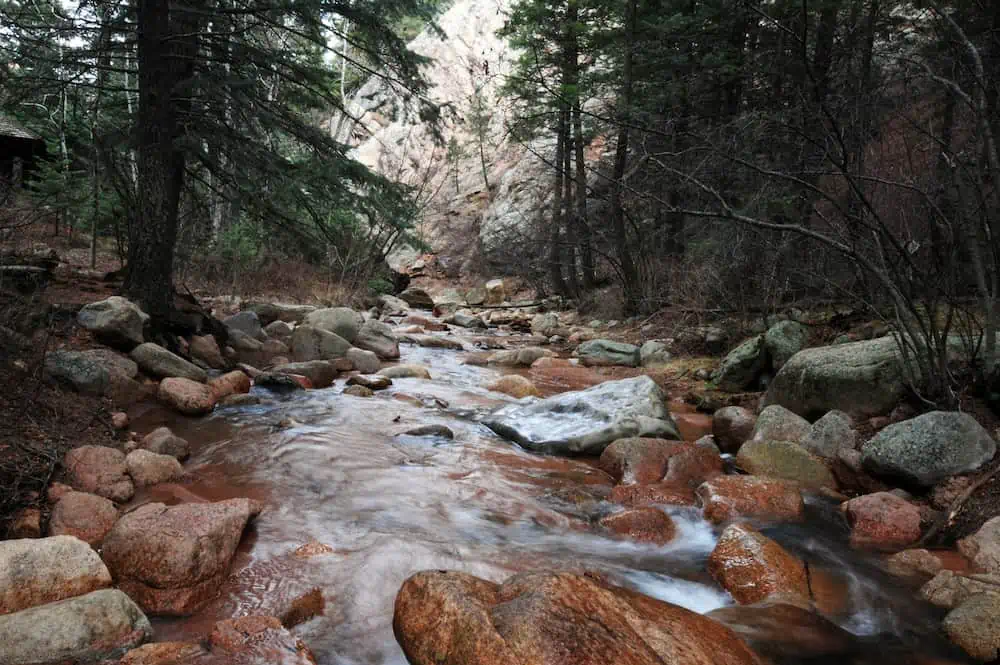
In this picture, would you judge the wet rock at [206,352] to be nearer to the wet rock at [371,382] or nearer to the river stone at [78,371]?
the wet rock at [371,382]

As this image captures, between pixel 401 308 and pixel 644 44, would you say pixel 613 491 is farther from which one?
pixel 401 308

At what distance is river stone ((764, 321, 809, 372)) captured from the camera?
289 inches

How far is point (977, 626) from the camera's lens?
2682 mm

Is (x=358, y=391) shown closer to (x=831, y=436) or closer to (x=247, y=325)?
(x=247, y=325)

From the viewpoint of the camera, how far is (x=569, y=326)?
15.4 metres

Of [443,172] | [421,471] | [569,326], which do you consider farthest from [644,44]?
[443,172]

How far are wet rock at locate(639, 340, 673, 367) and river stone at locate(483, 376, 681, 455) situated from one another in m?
3.37

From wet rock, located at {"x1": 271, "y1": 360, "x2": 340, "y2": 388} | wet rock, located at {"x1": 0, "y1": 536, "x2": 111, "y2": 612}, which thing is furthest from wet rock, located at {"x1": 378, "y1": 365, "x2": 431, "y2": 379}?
wet rock, located at {"x1": 0, "y1": 536, "x2": 111, "y2": 612}

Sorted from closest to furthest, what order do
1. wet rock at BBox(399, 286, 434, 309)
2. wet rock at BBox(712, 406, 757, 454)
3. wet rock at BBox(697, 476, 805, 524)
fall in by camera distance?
wet rock at BBox(697, 476, 805, 524) → wet rock at BBox(712, 406, 757, 454) → wet rock at BBox(399, 286, 434, 309)

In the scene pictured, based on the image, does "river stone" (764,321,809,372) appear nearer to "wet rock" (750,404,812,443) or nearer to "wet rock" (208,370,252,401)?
"wet rock" (750,404,812,443)

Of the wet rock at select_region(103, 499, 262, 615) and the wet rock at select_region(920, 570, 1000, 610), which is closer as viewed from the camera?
the wet rock at select_region(103, 499, 262, 615)

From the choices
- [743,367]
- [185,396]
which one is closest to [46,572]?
[185,396]

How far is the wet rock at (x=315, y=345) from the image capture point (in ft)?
29.9

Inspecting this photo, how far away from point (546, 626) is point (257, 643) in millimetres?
1148
